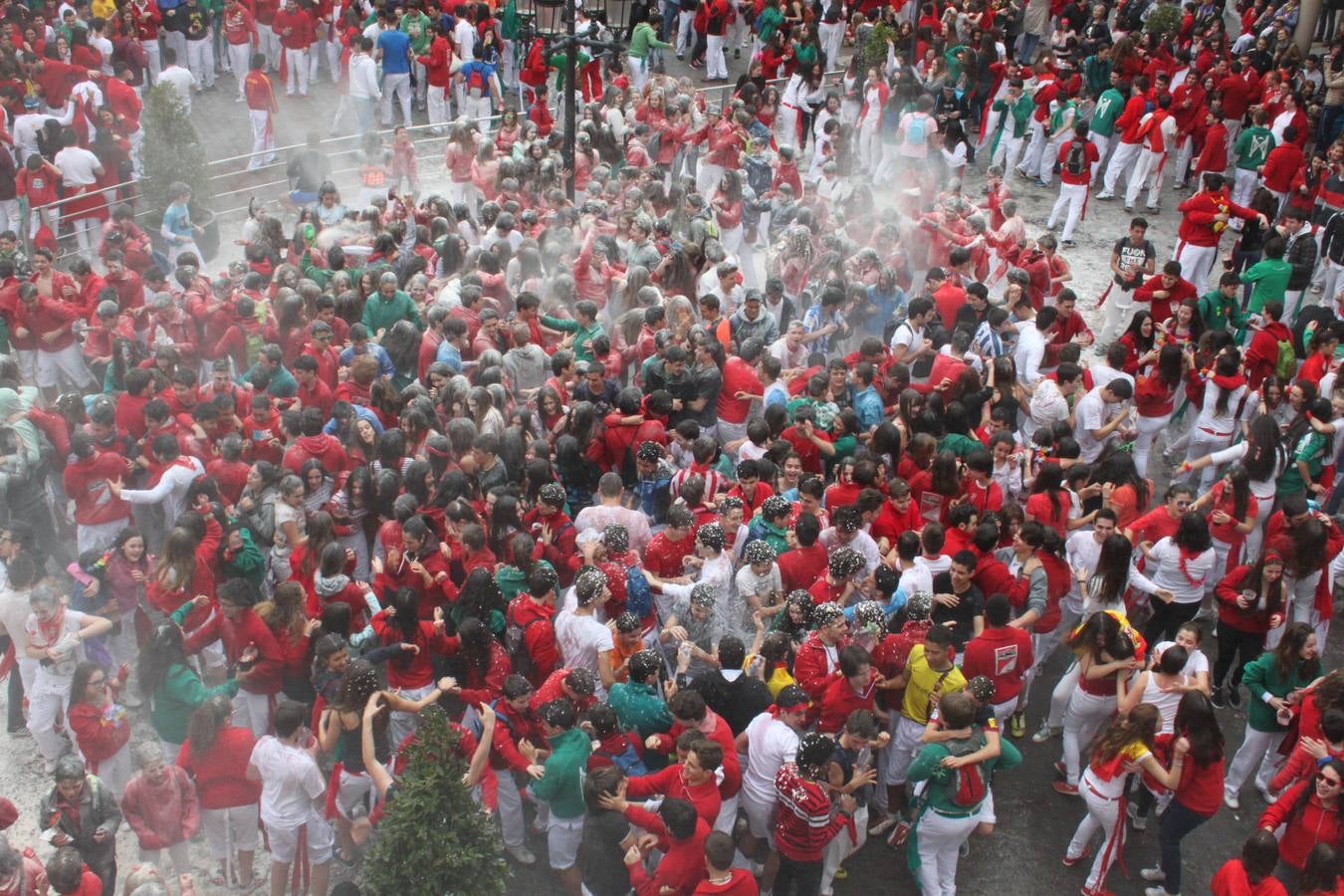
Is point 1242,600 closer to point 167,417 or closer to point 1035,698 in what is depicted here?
point 1035,698

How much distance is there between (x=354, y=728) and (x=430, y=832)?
1.42 metres

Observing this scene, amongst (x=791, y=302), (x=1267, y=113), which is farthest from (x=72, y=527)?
(x=1267, y=113)

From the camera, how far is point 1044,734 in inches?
332

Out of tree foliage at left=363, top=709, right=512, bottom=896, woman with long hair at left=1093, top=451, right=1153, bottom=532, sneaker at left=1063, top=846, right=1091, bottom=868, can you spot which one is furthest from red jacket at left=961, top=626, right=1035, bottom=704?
tree foliage at left=363, top=709, right=512, bottom=896

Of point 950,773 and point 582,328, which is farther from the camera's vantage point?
point 582,328

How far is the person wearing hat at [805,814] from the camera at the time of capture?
20.5 feet

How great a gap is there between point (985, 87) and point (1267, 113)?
4.43m

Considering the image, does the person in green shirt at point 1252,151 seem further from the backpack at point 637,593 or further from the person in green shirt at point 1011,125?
the backpack at point 637,593

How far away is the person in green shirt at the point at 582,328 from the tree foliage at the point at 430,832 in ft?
17.3

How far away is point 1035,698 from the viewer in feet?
29.1

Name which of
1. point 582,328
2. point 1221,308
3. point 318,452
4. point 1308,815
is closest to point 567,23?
point 582,328

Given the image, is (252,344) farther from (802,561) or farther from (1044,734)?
(1044,734)

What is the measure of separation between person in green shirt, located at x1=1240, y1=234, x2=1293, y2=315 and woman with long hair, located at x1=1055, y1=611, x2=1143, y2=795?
228 inches

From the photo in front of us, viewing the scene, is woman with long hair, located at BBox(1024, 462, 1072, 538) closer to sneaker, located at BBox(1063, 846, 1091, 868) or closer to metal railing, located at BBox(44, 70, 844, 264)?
sneaker, located at BBox(1063, 846, 1091, 868)
